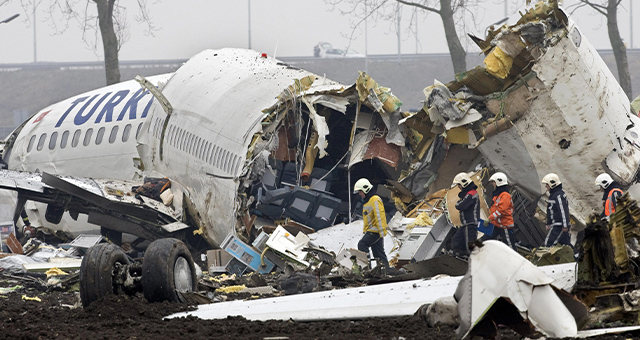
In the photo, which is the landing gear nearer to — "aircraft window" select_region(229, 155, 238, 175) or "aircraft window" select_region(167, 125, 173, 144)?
"aircraft window" select_region(229, 155, 238, 175)

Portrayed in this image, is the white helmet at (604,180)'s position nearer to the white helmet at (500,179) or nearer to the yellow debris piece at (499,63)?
the white helmet at (500,179)

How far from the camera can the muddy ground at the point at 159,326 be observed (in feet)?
21.8

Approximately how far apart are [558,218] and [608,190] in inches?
36.8

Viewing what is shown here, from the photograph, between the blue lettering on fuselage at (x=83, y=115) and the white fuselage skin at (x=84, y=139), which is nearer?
the white fuselage skin at (x=84, y=139)

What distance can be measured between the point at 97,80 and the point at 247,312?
6933cm

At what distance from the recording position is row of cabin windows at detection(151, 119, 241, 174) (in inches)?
641

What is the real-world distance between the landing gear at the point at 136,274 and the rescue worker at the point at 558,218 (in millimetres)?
6355

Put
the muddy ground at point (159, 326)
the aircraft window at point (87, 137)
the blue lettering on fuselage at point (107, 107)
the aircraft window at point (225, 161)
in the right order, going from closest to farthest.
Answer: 1. the muddy ground at point (159, 326)
2. the aircraft window at point (225, 161)
3. the blue lettering on fuselage at point (107, 107)
4. the aircraft window at point (87, 137)

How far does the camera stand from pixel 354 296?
8.20 metres

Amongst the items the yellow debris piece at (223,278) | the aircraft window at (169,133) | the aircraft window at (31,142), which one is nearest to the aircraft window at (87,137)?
the aircraft window at (31,142)

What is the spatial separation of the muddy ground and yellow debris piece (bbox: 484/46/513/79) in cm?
762

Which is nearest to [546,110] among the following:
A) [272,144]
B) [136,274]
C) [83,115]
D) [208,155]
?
[272,144]

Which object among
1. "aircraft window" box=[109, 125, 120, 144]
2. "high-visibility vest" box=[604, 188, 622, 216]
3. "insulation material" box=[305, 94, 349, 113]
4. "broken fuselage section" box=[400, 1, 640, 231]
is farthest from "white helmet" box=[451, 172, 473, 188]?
"aircraft window" box=[109, 125, 120, 144]

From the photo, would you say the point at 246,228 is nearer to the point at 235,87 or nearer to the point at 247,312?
the point at 235,87
